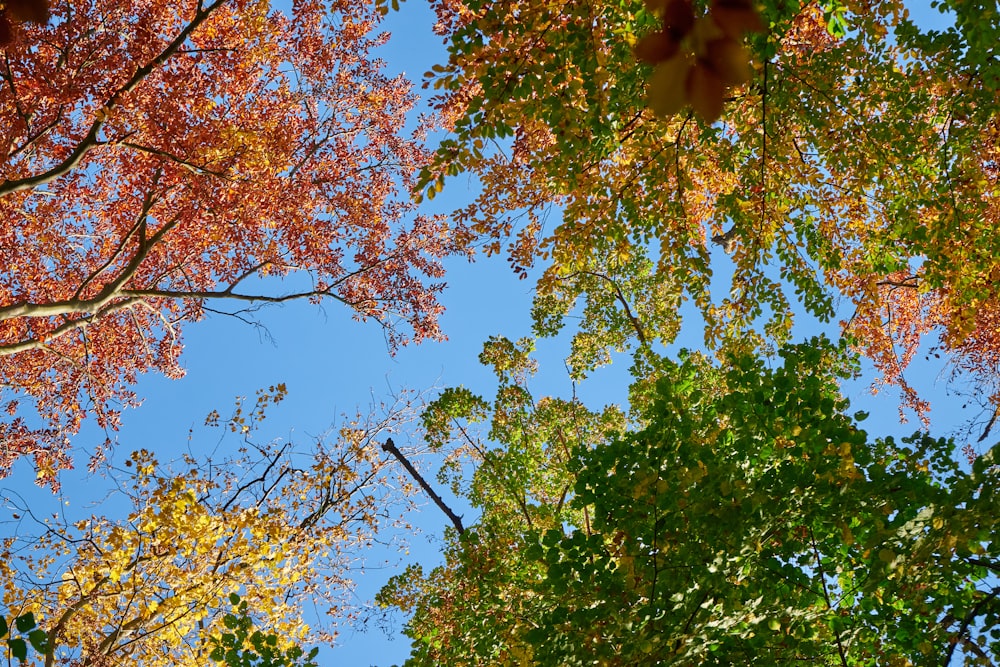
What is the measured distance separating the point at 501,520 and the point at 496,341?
8.94 feet

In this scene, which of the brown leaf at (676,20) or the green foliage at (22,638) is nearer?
the brown leaf at (676,20)

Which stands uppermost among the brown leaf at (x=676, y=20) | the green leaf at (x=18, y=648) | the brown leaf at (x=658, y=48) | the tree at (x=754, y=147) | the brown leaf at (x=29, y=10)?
the tree at (x=754, y=147)

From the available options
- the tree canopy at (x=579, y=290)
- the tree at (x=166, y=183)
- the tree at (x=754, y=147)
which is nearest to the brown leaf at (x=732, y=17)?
the tree canopy at (x=579, y=290)

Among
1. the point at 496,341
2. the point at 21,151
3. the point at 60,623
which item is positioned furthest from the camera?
the point at 496,341

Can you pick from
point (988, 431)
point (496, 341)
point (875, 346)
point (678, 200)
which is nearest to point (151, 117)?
point (496, 341)

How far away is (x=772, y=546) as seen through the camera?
4781 mm

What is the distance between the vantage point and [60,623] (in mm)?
7102

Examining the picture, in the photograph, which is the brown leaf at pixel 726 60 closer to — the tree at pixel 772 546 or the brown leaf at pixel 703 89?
the brown leaf at pixel 703 89

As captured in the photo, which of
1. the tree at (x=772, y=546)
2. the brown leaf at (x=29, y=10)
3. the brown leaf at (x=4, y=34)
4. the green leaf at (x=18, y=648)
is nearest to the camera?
the brown leaf at (x=29, y=10)

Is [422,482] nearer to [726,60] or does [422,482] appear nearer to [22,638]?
[22,638]

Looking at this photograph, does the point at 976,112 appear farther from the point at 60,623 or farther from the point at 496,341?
the point at 60,623

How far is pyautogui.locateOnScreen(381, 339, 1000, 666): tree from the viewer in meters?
4.25

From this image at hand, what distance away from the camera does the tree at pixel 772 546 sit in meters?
4.25

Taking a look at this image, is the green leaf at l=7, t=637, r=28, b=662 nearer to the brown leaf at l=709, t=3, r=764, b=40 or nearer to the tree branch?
the brown leaf at l=709, t=3, r=764, b=40
